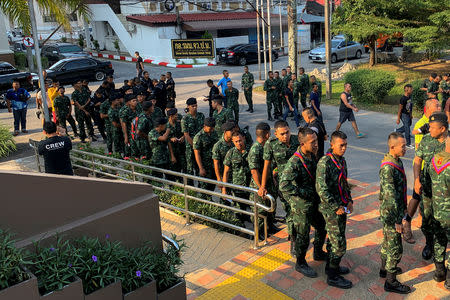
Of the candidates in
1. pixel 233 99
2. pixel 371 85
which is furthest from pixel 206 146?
pixel 371 85

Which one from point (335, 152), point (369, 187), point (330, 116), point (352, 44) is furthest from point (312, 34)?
point (335, 152)

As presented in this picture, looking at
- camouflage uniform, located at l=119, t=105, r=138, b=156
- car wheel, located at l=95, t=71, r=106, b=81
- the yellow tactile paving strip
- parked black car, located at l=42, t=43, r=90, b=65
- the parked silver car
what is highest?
parked black car, located at l=42, t=43, r=90, b=65

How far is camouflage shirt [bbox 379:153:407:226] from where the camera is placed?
4.64 metres

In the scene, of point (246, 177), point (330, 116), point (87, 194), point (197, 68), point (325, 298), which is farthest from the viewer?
point (197, 68)

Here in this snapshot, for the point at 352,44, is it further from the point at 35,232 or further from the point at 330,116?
the point at 35,232

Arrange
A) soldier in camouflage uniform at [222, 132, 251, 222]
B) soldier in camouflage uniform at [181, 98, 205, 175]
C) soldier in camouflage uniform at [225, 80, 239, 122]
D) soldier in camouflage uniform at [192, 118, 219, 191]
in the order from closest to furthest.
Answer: soldier in camouflage uniform at [222, 132, 251, 222]
soldier in camouflage uniform at [192, 118, 219, 191]
soldier in camouflage uniform at [181, 98, 205, 175]
soldier in camouflage uniform at [225, 80, 239, 122]

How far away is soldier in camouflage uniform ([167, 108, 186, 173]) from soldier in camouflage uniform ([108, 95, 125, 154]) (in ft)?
7.23

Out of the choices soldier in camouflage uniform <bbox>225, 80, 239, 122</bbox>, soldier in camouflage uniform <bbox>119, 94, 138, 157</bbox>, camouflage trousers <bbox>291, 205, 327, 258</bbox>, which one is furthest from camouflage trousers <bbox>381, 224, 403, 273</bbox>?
soldier in camouflage uniform <bbox>225, 80, 239, 122</bbox>

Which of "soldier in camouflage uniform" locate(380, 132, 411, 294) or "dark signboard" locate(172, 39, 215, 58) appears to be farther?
"dark signboard" locate(172, 39, 215, 58)

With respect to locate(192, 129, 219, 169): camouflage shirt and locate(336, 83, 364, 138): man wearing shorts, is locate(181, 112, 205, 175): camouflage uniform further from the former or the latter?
locate(336, 83, 364, 138): man wearing shorts

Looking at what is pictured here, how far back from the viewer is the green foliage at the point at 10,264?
10.6ft

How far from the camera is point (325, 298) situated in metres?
4.77

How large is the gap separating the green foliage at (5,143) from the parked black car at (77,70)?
985 centimetres

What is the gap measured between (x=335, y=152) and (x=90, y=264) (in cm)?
276
